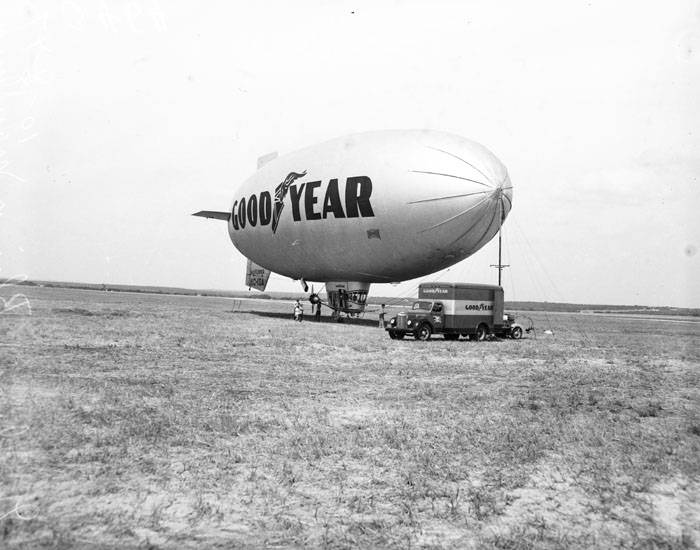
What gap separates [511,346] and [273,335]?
9996mm

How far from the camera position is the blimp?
25250mm

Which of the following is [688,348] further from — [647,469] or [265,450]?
[265,450]

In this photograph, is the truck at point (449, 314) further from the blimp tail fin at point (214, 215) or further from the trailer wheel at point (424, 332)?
the blimp tail fin at point (214, 215)

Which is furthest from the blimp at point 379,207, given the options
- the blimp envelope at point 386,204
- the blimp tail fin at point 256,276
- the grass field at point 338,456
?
the grass field at point 338,456

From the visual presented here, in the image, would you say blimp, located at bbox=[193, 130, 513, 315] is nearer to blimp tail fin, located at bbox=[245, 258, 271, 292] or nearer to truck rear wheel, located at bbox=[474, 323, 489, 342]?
truck rear wheel, located at bbox=[474, 323, 489, 342]

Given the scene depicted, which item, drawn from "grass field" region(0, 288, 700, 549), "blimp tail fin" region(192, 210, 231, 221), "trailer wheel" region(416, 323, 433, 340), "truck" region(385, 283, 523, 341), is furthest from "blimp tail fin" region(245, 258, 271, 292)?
"grass field" region(0, 288, 700, 549)

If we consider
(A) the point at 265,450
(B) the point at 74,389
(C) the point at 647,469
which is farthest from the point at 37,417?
(C) the point at 647,469

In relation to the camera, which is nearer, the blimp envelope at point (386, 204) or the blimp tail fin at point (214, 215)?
the blimp envelope at point (386, 204)

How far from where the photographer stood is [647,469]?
23.7 ft

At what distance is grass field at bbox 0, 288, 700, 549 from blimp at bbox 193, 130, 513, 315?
11181 mm

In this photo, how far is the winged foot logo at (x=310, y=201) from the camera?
1083 inches

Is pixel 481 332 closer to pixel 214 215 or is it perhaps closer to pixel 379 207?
pixel 379 207

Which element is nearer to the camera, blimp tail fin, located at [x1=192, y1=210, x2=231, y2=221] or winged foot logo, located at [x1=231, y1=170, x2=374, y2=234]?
winged foot logo, located at [x1=231, y1=170, x2=374, y2=234]

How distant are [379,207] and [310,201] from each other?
4.78 m
